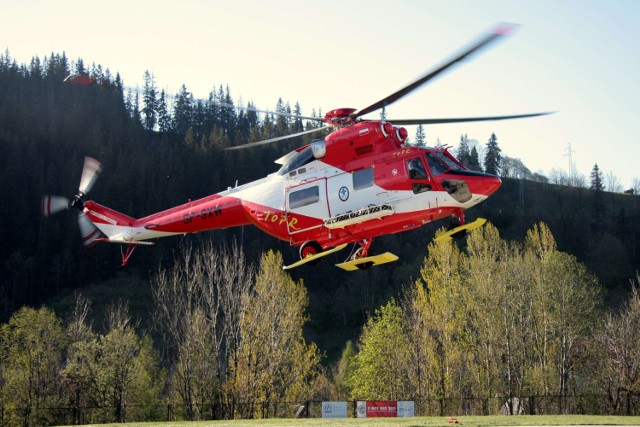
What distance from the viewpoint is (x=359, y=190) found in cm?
2002

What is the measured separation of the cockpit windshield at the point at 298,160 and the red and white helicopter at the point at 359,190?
0.09 feet

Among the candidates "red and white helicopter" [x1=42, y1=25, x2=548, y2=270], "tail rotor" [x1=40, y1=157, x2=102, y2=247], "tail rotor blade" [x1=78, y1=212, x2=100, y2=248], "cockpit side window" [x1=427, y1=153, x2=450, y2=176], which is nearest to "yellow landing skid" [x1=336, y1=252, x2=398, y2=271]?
"red and white helicopter" [x1=42, y1=25, x2=548, y2=270]

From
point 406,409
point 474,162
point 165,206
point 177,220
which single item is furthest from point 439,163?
point 474,162

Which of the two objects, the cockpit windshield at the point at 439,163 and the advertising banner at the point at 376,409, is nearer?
the cockpit windshield at the point at 439,163

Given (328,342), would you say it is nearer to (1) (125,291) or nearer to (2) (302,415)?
(1) (125,291)

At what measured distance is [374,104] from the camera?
777 inches

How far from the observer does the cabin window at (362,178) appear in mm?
19984

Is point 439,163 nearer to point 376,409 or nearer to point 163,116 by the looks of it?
point 376,409

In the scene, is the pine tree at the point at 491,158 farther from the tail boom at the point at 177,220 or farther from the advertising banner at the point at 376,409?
the tail boom at the point at 177,220

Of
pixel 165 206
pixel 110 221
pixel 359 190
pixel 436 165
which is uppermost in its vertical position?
pixel 165 206

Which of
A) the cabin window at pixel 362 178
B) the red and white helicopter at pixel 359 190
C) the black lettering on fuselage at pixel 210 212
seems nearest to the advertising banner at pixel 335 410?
the black lettering on fuselage at pixel 210 212

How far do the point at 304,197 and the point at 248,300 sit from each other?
781 inches

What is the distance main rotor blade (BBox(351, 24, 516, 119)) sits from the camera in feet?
50.9

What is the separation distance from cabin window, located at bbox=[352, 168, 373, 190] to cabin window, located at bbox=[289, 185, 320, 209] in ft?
3.63
